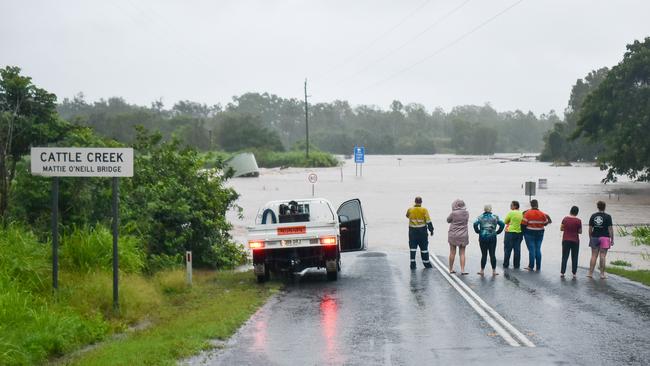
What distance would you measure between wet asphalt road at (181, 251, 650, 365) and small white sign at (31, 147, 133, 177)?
124 inches

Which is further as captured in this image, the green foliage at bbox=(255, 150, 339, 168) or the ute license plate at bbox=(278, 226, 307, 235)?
the green foliage at bbox=(255, 150, 339, 168)

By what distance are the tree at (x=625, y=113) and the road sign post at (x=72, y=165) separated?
4887 centimetres

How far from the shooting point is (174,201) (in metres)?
18.1

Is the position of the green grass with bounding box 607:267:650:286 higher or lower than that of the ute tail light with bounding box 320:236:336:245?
lower

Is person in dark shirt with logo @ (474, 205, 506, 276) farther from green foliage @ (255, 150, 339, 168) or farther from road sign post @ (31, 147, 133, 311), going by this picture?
green foliage @ (255, 150, 339, 168)

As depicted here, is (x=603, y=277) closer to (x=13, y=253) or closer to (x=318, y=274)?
(x=318, y=274)

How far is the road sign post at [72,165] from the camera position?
10.3 meters

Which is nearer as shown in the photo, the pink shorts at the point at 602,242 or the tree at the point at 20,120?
the tree at the point at 20,120

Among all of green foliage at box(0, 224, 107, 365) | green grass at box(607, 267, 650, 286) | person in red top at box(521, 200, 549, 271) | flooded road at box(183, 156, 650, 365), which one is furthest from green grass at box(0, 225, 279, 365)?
green grass at box(607, 267, 650, 286)

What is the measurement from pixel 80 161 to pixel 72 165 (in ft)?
0.42

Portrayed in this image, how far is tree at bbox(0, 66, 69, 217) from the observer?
14758mm

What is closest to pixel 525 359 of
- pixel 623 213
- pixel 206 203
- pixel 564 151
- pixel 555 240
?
pixel 206 203

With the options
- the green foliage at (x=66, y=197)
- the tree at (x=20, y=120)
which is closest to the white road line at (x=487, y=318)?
the green foliage at (x=66, y=197)

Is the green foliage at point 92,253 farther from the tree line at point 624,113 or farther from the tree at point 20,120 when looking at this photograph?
the tree line at point 624,113
